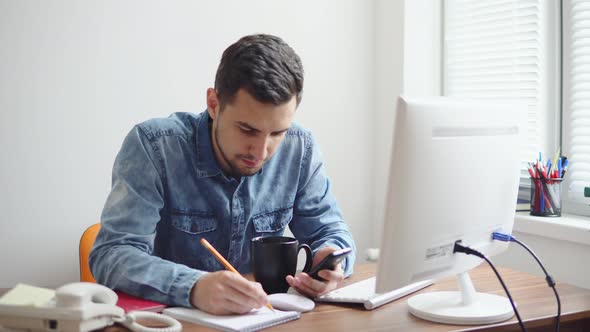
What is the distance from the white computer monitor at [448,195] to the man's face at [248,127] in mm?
415

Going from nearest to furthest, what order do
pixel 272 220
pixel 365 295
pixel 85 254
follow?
1. pixel 365 295
2. pixel 272 220
3. pixel 85 254

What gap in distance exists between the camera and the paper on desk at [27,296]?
1063 mm

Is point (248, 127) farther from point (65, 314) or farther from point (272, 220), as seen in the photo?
point (65, 314)

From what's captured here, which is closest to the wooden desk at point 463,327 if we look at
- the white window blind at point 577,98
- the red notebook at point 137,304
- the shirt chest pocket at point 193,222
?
the red notebook at point 137,304

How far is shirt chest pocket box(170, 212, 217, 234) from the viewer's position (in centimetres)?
159

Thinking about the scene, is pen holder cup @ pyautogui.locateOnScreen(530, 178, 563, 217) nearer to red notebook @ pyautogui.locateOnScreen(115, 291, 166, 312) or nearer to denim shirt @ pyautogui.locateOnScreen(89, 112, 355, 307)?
denim shirt @ pyautogui.locateOnScreen(89, 112, 355, 307)

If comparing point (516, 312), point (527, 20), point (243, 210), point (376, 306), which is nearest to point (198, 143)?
point (243, 210)

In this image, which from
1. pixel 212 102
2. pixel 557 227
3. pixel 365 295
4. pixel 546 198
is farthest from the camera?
pixel 546 198

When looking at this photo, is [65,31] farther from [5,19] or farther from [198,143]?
[198,143]

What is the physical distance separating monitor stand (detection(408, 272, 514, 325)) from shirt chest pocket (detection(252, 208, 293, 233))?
494mm

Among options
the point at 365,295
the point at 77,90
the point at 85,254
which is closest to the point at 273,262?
the point at 365,295

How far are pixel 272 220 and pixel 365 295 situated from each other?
46 cm

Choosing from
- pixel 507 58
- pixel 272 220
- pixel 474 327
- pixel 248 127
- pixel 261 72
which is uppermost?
pixel 507 58

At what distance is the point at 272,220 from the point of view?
1.72 meters
